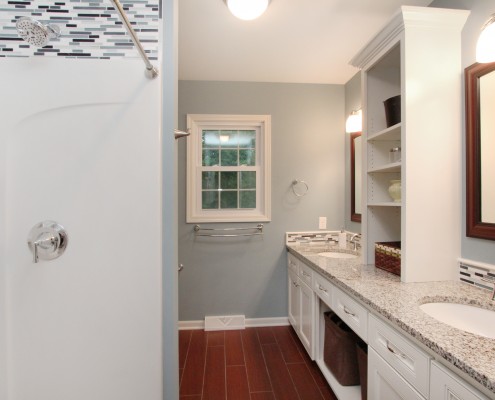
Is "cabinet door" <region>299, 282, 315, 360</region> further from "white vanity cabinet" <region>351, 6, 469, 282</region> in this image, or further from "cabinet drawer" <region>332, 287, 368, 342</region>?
"white vanity cabinet" <region>351, 6, 469, 282</region>

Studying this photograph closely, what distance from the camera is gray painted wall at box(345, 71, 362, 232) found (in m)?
2.53

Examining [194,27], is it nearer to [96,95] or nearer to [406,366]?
[96,95]

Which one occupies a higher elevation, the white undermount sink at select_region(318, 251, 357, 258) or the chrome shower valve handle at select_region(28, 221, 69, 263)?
the chrome shower valve handle at select_region(28, 221, 69, 263)

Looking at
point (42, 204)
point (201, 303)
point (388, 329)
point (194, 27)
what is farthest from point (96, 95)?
point (201, 303)

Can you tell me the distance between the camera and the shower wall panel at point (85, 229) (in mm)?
947

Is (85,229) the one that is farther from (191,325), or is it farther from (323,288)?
(191,325)

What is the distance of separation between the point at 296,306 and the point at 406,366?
154cm

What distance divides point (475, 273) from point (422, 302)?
16.2 inches

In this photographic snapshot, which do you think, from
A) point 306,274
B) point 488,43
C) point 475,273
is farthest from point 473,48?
point 306,274

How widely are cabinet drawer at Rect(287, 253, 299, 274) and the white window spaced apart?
45 centimetres

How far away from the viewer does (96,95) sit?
0.95m

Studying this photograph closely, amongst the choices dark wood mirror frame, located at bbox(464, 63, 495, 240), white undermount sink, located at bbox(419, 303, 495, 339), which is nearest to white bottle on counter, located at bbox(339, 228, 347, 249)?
dark wood mirror frame, located at bbox(464, 63, 495, 240)

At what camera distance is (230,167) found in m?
2.76

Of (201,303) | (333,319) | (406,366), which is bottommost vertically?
(201,303)
